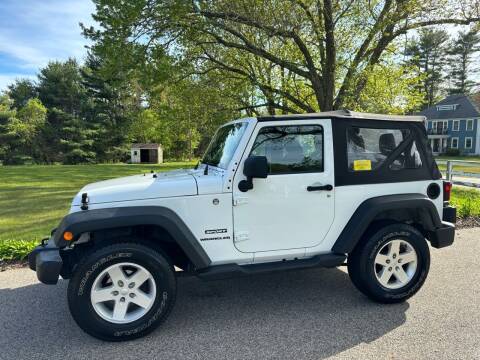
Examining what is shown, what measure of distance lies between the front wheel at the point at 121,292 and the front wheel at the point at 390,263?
1935 mm

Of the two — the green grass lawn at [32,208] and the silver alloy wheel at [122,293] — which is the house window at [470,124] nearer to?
the green grass lawn at [32,208]

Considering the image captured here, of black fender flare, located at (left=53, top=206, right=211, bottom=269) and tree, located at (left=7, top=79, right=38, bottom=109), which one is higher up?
tree, located at (left=7, top=79, right=38, bottom=109)

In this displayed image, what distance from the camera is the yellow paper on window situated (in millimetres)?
3875

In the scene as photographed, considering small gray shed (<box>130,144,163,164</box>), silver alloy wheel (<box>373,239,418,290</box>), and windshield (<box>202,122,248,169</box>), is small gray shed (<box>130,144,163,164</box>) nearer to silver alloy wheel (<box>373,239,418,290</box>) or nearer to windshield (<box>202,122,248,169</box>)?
windshield (<box>202,122,248,169</box>)

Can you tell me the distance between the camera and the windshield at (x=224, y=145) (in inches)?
149

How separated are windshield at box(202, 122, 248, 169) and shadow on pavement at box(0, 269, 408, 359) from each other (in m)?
1.49

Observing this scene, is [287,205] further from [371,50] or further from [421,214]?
[371,50]

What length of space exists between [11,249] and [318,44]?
1034cm

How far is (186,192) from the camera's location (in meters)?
3.42

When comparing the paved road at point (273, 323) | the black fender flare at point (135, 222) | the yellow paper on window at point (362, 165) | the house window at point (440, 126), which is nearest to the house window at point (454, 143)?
the house window at point (440, 126)

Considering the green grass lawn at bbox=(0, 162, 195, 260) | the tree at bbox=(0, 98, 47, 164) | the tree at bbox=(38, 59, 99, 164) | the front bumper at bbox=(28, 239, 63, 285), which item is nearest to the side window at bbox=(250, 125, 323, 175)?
the front bumper at bbox=(28, 239, 63, 285)

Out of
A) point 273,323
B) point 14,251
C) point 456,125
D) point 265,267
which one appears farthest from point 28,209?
point 456,125

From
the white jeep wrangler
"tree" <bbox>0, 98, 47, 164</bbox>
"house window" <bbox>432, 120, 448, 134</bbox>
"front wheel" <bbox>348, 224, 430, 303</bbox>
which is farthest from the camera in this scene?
"house window" <bbox>432, 120, 448, 134</bbox>

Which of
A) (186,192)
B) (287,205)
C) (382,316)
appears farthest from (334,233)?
(186,192)
